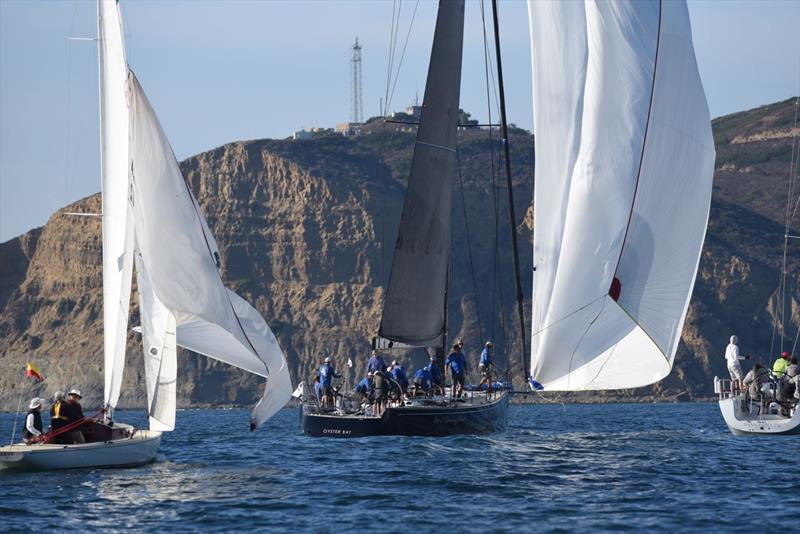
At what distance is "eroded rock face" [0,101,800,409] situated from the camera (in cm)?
8950

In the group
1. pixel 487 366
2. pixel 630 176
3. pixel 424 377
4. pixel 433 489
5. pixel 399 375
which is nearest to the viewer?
pixel 433 489

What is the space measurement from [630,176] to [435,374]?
28.7ft

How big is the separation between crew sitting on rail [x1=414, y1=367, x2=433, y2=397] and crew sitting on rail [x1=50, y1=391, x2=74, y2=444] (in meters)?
9.80

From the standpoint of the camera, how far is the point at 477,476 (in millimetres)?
22047

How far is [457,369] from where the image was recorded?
101ft

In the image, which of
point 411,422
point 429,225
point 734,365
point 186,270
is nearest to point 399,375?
point 411,422

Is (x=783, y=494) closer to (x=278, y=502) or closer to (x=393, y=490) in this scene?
(x=393, y=490)

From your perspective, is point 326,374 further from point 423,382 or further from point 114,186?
point 114,186

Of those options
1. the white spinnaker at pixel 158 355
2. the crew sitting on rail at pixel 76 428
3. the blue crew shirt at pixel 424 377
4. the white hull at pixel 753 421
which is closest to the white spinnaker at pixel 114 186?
the white spinnaker at pixel 158 355

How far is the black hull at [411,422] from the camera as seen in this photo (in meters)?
29.1

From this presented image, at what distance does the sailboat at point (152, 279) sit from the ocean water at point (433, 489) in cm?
91

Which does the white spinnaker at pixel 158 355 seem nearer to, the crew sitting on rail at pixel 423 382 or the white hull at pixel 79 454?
the white hull at pixel 79 454

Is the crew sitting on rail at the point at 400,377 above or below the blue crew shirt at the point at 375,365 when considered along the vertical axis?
below

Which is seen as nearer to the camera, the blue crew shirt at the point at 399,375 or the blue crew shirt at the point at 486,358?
the blue crew shirt at the point at 399,375
